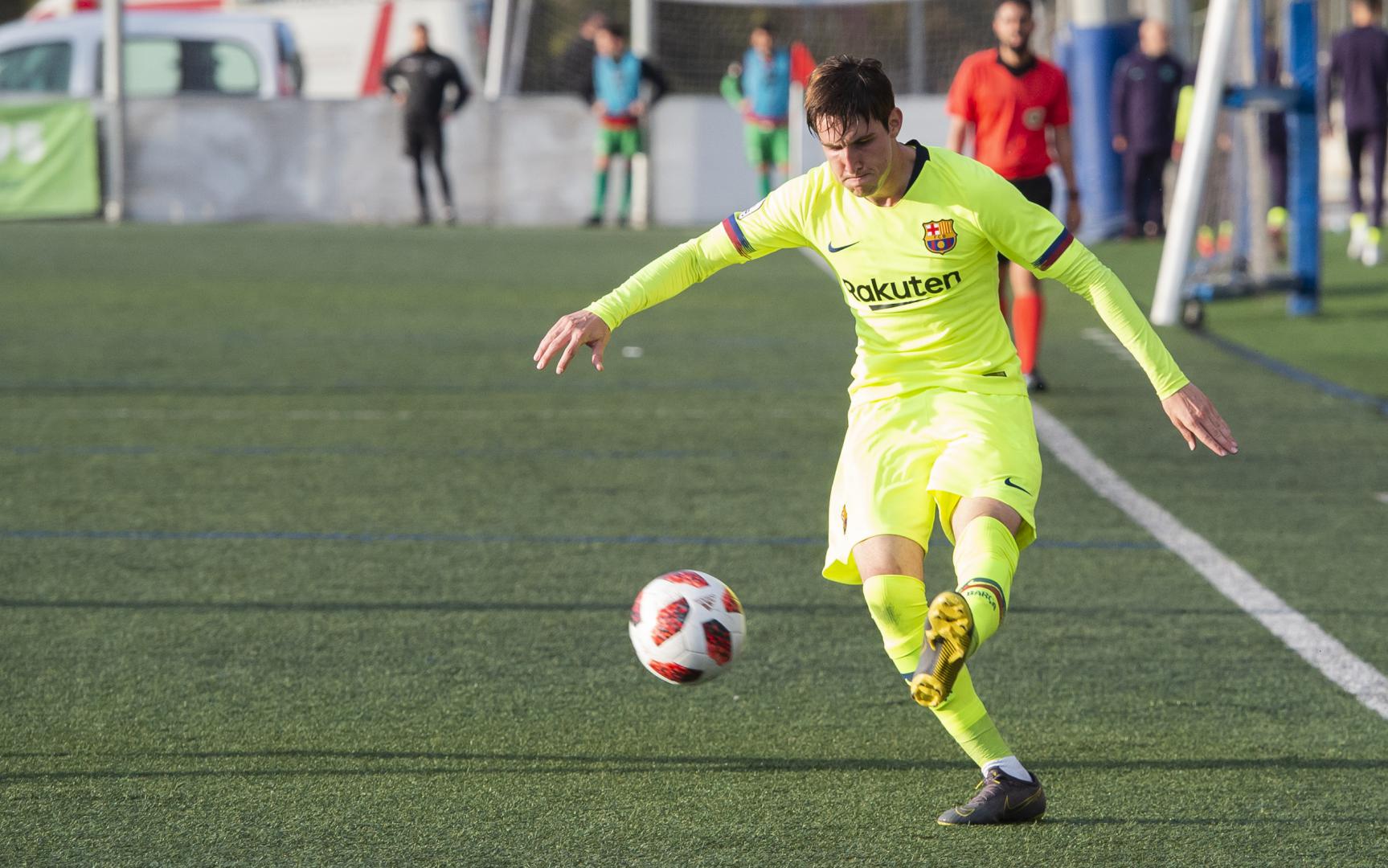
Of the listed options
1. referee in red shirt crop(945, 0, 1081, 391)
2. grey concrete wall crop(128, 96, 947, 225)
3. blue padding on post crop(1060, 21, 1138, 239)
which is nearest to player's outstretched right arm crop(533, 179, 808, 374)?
referee in red shirt crop(945, 0, 1081, 391)

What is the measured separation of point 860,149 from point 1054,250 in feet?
1.64

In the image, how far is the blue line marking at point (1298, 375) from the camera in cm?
955

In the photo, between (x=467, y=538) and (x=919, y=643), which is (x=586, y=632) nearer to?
(x=467, y=538)

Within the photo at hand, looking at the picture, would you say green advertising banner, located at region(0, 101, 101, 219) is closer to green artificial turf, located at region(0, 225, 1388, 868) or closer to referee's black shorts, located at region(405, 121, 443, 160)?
referee's black shorts, located at region(405, 121, 443, 160)

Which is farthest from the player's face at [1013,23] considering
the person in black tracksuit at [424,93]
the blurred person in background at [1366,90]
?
the person in black tracksuit at [424,93]

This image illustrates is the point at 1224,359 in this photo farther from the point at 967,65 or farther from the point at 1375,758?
the point at 1375,758

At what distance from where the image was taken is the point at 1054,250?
154 inches

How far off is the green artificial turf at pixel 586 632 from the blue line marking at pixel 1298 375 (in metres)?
0.19

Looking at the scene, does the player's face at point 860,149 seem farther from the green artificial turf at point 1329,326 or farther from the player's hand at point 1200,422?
the green artificial turf at point 1329,326

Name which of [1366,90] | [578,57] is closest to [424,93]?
[578,57]

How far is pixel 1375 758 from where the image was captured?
4.12m

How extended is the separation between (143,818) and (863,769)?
1563 millimetres

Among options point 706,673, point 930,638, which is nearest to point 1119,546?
point 706,673

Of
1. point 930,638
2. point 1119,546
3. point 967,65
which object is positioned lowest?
point 1119,546
